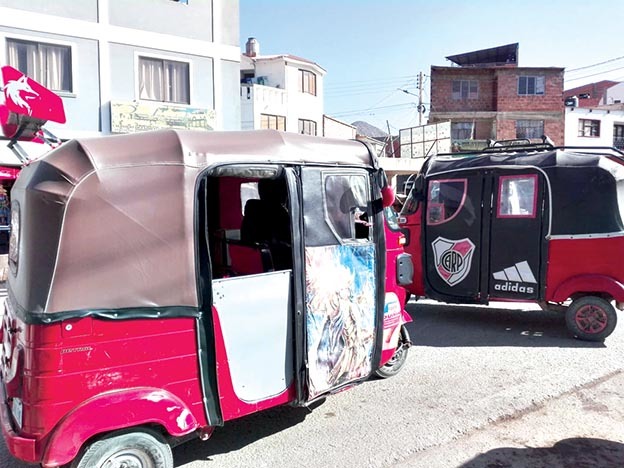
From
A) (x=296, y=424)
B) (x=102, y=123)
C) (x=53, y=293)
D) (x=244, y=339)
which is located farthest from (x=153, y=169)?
(x=102, y=123)

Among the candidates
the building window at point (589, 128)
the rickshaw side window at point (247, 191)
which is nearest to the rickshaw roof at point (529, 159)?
the rickshaw side window at point (247, 191)

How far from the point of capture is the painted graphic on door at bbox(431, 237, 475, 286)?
7.18 meters

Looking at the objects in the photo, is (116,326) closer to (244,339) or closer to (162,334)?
(162,334)

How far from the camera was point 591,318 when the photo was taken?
6.43m

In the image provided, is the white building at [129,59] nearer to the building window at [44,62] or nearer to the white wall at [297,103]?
the building window at [44,62]

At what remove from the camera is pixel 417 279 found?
298 inches

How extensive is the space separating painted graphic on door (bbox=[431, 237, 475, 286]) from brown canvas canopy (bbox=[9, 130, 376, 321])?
4579 mm

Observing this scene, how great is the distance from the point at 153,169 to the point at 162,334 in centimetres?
98

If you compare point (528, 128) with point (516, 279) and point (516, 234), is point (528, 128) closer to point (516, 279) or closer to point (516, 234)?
point (516, 234)

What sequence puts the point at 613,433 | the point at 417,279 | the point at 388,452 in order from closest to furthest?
the point at 388,452 → the point at 613,433 → the point at 417,279

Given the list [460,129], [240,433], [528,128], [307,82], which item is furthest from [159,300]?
[528,128]

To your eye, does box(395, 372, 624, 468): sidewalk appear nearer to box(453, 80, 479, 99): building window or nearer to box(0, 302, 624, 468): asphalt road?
box(0, 302, 624, 468): asphalt road

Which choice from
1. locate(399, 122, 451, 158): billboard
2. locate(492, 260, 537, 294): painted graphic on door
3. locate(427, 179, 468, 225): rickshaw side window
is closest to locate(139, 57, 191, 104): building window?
locate(427, 179, 468, 225): rickshaw side window

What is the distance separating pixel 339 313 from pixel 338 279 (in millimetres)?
263
